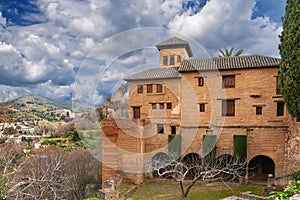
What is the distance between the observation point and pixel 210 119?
61.2ft

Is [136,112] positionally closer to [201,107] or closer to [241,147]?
[201,107]

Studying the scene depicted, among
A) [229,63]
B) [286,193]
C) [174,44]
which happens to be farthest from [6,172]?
[174,44]

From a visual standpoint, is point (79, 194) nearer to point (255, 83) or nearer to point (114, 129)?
point (114, 129)

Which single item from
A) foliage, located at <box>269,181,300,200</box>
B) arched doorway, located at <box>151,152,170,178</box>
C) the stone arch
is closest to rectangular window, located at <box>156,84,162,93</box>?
arched doorway, located at <box>151,152,170,178</box>

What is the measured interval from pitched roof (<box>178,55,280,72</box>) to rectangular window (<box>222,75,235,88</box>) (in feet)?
2.39

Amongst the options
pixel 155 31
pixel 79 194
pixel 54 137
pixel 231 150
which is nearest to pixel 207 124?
pixel 231 150

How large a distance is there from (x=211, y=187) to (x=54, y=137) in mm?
27921

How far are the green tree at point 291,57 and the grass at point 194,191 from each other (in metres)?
5.85

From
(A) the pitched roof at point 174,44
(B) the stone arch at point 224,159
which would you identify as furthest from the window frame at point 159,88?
(B) the stone arch at point 224,159

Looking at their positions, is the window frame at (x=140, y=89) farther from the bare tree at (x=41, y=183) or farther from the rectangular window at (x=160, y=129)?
the bare tree at (x=41, y=183)

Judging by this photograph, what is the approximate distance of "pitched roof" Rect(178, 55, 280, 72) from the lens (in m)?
17.4

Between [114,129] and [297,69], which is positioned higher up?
[297,69]

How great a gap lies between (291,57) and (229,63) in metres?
5.14

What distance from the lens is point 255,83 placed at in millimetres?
17594
